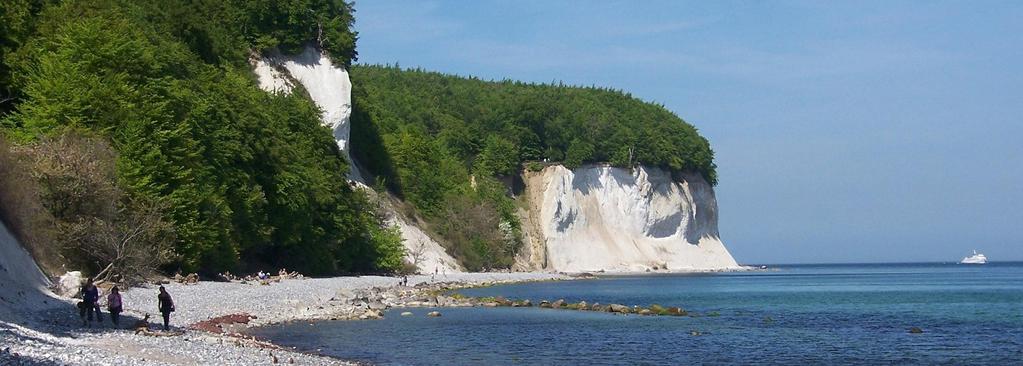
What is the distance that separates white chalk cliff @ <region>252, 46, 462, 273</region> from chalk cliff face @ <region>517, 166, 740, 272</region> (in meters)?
24.8

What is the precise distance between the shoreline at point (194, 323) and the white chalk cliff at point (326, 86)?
2331cm

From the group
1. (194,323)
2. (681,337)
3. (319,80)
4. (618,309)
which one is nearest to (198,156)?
(194,323)

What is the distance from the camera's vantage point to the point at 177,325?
25.3 meters

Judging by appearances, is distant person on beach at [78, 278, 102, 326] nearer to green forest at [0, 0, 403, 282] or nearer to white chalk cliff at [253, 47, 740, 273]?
green forest at [0, 0, 403, 282]

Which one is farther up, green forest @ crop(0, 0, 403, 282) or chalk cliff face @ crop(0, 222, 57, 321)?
green forest @ crop(0, 0, 403, 282)

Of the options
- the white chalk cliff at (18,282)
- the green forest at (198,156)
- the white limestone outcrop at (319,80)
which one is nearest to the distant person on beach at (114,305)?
the white chalk cliff at (18,282)

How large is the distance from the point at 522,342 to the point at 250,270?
1051 inches

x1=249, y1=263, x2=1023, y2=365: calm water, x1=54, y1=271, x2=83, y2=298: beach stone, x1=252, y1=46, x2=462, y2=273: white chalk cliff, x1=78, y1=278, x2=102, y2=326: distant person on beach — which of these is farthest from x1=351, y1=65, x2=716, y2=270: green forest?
x1=78, y1=278, x2=102, y2=326: distant person on beach

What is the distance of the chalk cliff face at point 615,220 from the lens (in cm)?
10181

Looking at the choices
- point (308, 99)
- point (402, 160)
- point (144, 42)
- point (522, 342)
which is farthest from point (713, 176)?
point (522, 342)

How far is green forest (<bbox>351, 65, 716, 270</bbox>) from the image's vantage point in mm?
82438

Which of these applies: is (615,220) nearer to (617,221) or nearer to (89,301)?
(617,221)

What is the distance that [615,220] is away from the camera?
355ft

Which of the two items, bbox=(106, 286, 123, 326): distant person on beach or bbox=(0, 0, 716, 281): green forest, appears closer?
bbox=(106, 286, 123, 326): distant person on beach
